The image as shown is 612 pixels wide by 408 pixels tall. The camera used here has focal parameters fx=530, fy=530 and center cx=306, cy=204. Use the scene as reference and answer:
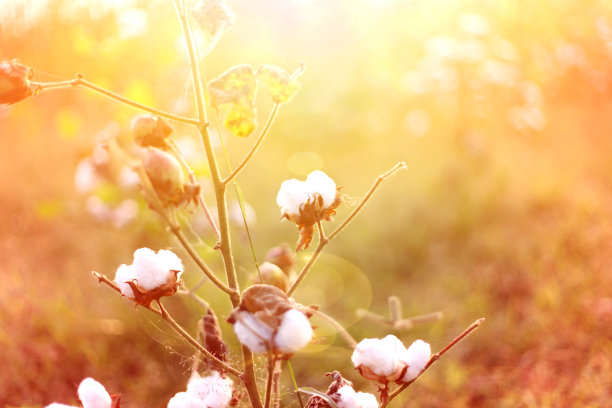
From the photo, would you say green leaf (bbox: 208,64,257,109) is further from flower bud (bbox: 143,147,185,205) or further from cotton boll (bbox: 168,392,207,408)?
cotton boll (bbox: 168,392,207,408)

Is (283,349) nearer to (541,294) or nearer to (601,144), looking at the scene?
(541,294)

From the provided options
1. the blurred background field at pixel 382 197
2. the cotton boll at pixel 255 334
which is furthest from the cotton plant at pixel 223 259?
the blurred background field at pixel 382 197

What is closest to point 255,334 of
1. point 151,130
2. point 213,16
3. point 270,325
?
point 270,325

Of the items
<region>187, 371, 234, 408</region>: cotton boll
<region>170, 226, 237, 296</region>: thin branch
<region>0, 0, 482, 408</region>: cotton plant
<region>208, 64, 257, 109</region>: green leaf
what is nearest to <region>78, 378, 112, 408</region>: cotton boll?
<region>0, 0, 482, 408</region>: cotton plant

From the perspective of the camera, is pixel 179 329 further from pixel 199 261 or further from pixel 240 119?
pixel 240 119

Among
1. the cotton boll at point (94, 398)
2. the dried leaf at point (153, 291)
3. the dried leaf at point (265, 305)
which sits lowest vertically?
the cotton boll at point (94, 398)

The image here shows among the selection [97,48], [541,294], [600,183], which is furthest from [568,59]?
[97,48]

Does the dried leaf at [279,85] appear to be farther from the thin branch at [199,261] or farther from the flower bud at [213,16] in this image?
the thin branch at [199,261]
